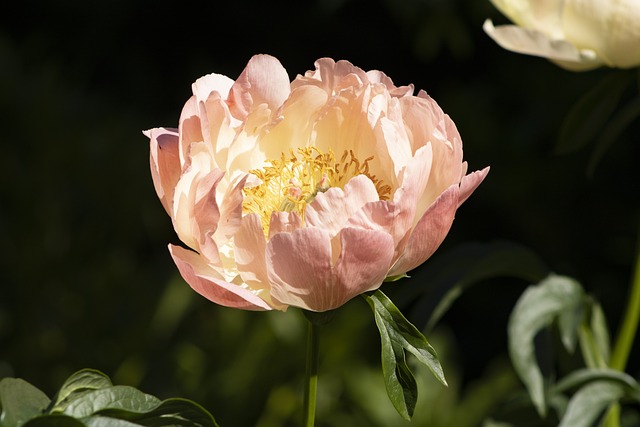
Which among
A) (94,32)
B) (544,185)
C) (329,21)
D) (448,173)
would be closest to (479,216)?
(544,185)

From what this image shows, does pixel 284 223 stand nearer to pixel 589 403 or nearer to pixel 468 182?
pixel 468 182

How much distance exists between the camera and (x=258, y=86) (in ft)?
2.05

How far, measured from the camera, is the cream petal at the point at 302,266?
0.51 metres

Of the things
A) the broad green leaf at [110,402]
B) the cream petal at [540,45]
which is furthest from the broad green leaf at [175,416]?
the cream petal at [540,45]

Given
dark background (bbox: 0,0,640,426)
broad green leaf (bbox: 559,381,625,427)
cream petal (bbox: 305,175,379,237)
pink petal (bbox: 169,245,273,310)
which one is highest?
cream petal (bbox: 305,175,379,237)

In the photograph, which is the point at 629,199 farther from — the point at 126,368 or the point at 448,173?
the point at 448,173

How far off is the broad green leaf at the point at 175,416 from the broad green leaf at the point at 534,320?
0.50 meters

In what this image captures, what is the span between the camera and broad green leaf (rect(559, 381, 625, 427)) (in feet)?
2.93

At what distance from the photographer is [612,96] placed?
866mm

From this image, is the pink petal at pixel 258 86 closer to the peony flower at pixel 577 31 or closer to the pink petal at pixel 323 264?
the pink petal at pixel 323 264

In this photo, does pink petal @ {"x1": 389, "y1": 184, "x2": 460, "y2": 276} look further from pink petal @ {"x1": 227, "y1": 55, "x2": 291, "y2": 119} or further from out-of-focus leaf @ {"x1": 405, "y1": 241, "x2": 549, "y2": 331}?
out-of-focus leaf @ {"x1": 405, "y1": 241, "x2": 549, "y2": 331}

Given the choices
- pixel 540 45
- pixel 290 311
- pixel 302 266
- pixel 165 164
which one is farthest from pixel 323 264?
pixel 290 311

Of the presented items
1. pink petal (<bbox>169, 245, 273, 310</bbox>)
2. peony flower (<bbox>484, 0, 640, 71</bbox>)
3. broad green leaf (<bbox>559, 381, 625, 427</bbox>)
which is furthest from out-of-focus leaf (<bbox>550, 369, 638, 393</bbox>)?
pink petal (<bbox>169, 245, 273, 310</bbox>)

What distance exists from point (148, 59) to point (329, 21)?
23.9 inches
